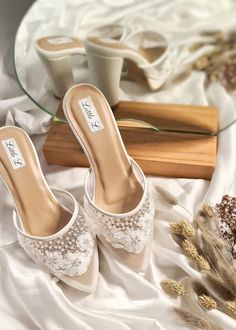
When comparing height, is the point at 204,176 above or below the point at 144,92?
below

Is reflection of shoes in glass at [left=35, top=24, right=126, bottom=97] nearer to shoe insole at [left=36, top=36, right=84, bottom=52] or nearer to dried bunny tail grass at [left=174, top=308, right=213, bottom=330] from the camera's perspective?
shoe insole at [left=36, top=36, right=84, bottom=52]

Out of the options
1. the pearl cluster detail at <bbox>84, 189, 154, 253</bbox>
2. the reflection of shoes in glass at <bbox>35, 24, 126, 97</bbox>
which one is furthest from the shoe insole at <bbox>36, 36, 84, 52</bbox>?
the pearl cluster detail at <bbox>84, 189, 154, 253</bbox>

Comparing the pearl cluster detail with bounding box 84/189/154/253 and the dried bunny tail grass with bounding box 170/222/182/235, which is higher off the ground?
the pearl cluster detail with bounding box 84/189/154/253

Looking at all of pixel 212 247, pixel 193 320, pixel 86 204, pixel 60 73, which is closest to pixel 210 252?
pixel 212 247

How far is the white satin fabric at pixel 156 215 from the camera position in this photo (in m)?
0.77

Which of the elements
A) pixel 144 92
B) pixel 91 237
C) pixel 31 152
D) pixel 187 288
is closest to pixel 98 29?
pixel 144 92

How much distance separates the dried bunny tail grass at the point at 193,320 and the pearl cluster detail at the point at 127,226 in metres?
0.12

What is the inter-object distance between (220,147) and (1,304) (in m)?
0.52

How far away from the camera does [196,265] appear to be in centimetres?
81

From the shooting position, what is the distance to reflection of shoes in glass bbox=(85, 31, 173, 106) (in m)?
0.91

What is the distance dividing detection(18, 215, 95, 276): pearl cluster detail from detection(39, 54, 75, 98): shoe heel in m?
0.28

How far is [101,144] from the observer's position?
88 cm

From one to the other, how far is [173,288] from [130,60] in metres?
0.44

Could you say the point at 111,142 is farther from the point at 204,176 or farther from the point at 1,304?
the point at 1,304
